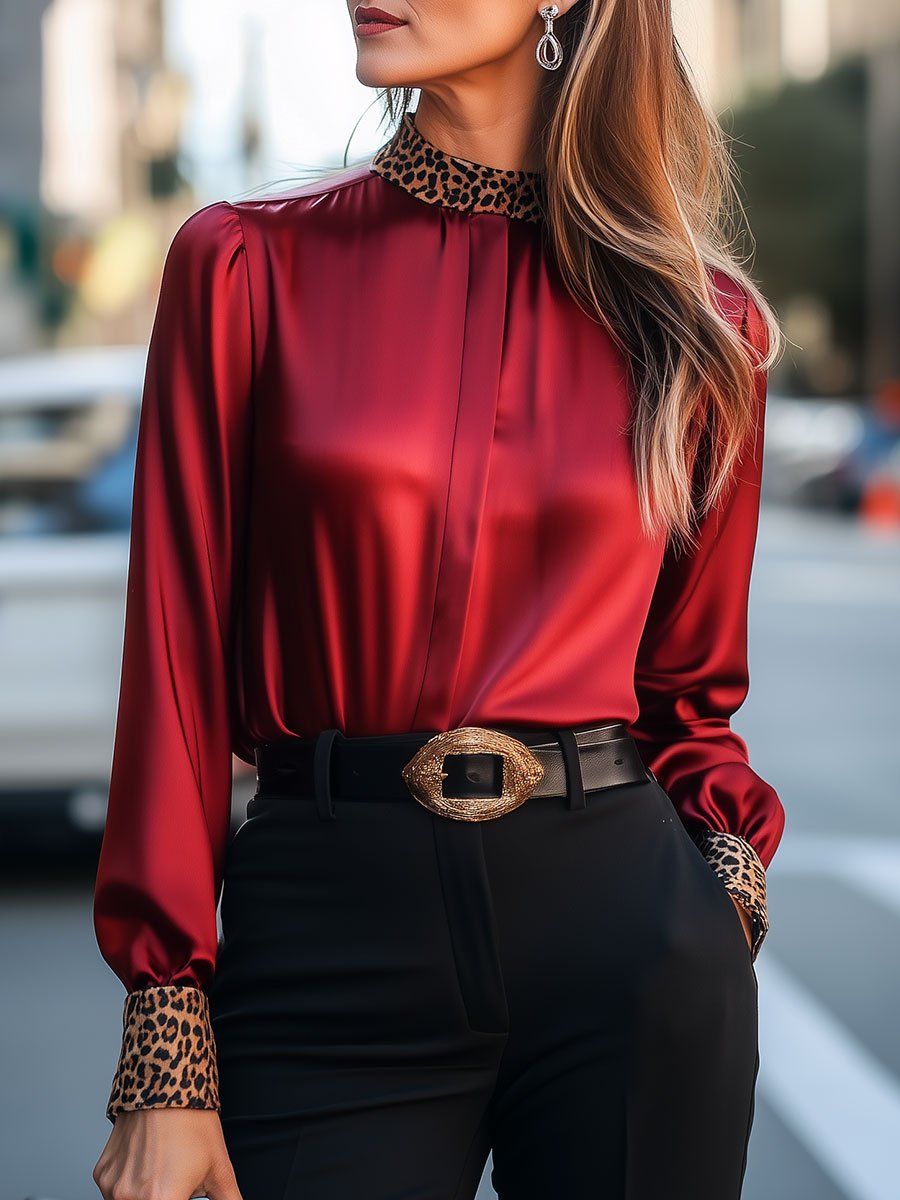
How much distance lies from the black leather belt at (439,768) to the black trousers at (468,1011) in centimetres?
2

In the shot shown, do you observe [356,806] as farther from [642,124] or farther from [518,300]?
[642,124]

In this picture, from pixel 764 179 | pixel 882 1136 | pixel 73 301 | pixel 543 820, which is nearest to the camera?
pixel 543 820

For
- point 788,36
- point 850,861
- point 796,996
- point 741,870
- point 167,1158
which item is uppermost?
point 741,870

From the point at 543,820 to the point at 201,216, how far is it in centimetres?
73

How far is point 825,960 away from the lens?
19.5ft

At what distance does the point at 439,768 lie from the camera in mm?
1861

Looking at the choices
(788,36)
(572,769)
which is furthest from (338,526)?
(788,36)

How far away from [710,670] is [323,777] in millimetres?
613

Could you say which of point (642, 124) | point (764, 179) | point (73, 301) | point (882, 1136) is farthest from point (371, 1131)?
point (764, 179)

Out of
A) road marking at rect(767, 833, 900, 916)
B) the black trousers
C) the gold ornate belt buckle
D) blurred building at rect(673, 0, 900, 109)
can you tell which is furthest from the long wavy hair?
blurred building at rect(673, 0, 900, 109)

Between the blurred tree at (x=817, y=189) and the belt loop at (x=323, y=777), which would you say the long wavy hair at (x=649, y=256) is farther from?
the blurred tree at (x=817, y=189)

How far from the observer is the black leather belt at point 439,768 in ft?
6.11

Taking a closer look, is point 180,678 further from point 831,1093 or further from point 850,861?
point 850,861

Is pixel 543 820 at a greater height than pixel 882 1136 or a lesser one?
greater
